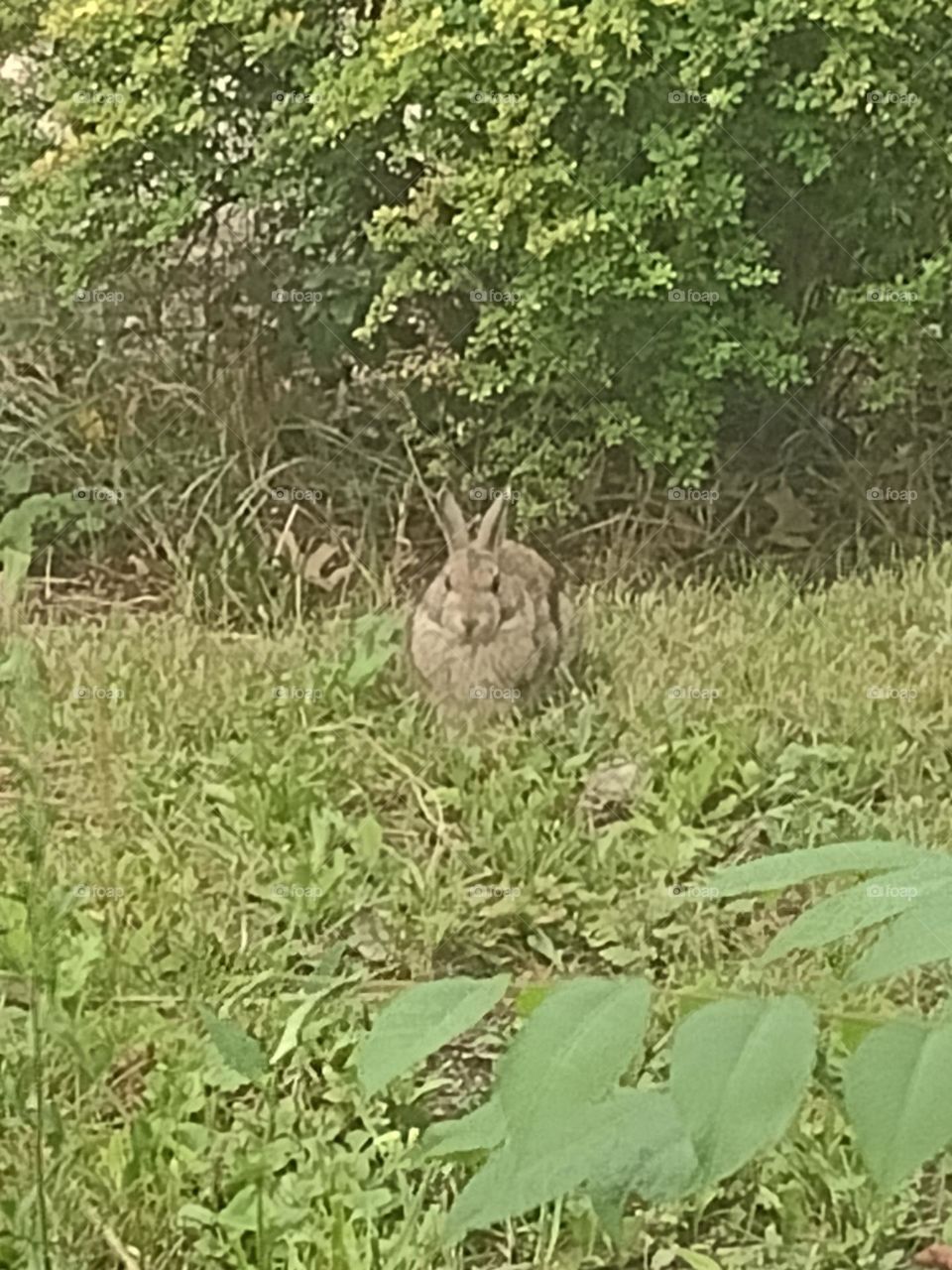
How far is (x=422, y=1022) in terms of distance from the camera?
0.45 meters

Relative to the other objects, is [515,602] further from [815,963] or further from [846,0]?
[846,0]

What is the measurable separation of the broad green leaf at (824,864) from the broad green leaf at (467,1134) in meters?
0.17

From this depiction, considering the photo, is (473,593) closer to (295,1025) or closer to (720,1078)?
(295,1025)

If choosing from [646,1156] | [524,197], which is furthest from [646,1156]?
[524,197]

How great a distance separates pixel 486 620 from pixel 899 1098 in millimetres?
553

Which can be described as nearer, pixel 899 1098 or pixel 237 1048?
pixel 899 1098

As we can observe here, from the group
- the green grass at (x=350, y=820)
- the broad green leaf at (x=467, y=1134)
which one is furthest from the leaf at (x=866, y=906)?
the green grass at (x=350, y=820)

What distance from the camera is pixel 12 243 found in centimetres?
88

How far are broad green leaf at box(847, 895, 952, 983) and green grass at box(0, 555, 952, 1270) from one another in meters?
0.51

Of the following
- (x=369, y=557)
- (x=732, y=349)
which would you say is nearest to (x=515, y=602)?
(x=369, y=557)

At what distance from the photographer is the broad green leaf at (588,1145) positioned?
387 mm

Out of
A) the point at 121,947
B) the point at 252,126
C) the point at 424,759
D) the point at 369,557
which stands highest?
the point at 252,126

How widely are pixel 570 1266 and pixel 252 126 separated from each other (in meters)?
0.66

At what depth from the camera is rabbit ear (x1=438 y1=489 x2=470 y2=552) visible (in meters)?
0.89
